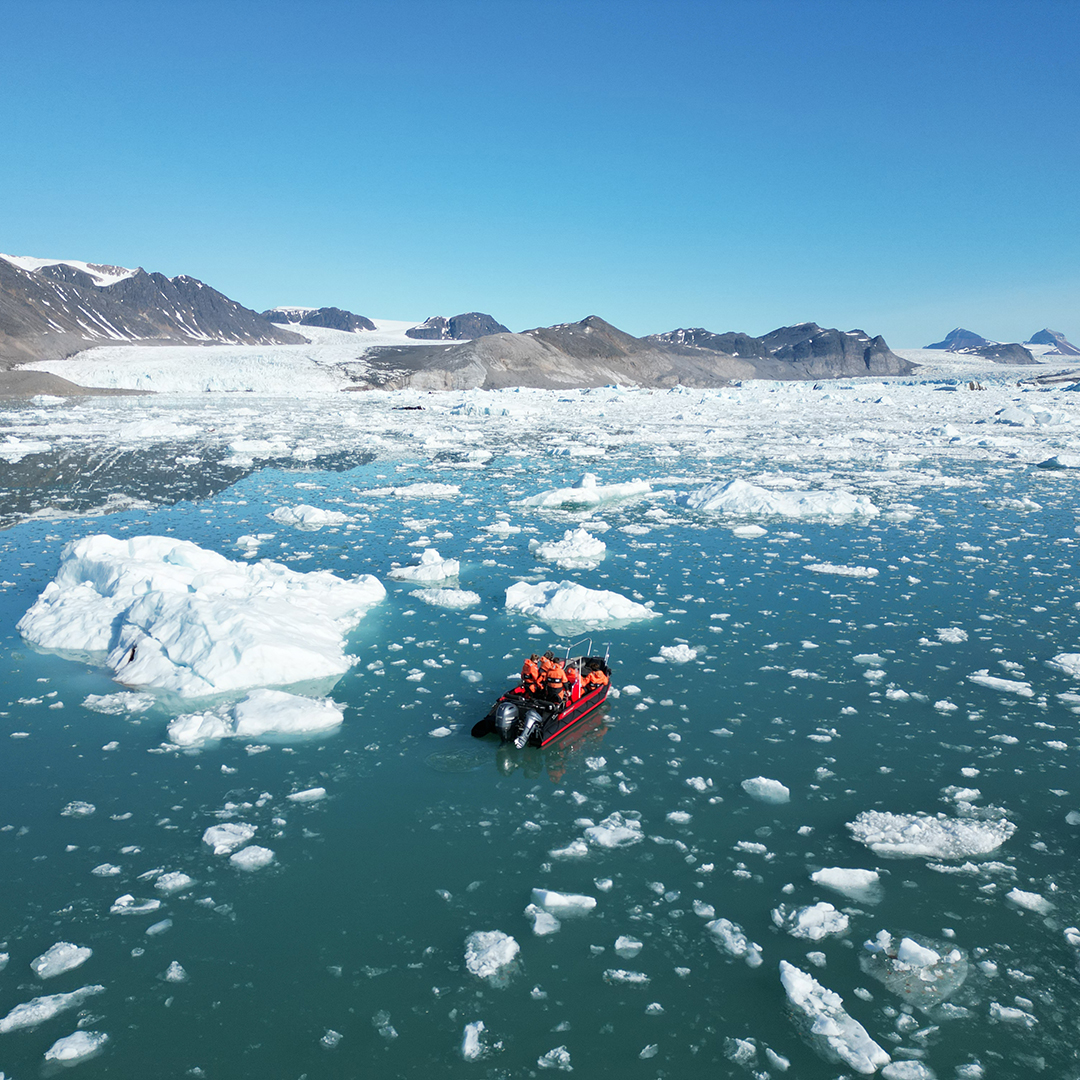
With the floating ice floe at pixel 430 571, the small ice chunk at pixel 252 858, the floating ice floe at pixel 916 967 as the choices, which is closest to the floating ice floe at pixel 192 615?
the floating ice floe at pixel 430 571

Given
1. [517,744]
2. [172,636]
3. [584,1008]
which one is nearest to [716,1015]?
[584,1008]

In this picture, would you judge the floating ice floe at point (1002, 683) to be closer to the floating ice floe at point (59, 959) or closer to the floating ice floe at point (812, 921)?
the floating ice floe at point (812, 921)

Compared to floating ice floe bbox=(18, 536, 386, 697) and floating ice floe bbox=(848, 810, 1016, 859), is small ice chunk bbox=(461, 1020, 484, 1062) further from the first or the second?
floating ice floe bbox=(18, 536, 386, 697)

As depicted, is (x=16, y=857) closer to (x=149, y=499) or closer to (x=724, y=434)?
(x=149, y=499)

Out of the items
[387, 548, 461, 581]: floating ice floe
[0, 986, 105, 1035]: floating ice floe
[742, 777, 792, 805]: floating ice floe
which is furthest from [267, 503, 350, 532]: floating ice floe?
[0, 986, 105, 1035]: floating ice floe

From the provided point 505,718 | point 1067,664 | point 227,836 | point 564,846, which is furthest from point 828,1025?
point 1067,664

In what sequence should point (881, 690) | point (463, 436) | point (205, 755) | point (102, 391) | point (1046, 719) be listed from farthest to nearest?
point (102, 391) < point (463, 436) < point (881, 690) < point (1046, 719) < point (205, 755)
